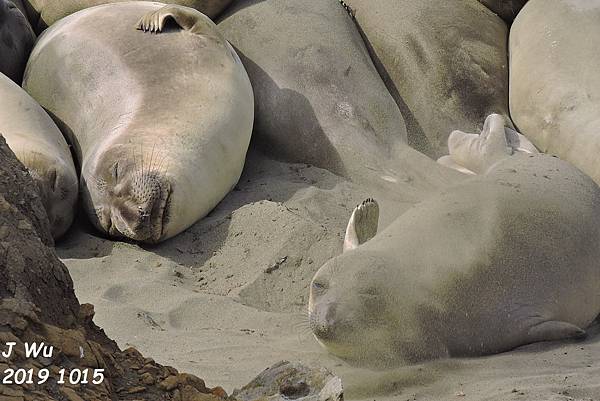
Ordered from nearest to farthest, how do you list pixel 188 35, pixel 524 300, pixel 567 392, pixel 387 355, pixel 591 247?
pixel 567 392
pixel 387 355
pixel 524 300
pixel 591 247
pixel 188 35

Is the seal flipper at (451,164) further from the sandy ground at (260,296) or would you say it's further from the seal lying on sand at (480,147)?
the sandy ground at (260,296)

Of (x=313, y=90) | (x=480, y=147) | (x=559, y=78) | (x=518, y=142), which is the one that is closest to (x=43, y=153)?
(x=313, y=90)

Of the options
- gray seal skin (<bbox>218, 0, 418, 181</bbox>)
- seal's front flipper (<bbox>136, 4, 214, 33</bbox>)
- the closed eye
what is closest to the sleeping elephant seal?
gray seal skin (<bbox>218, 0, 418, 181</bbox>)

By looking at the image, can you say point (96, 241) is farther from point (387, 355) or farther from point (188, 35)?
point (387, 355)

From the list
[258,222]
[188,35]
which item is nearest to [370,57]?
[188,35]

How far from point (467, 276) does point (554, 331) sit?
14.7 inches

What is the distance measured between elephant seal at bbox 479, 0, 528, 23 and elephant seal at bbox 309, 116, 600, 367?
7.55ft

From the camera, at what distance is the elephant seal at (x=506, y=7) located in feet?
22.5

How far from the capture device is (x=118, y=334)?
4.16 m

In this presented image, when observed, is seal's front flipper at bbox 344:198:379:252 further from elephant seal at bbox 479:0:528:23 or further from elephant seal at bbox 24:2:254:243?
elephant seal at bbox 479:0:528:23

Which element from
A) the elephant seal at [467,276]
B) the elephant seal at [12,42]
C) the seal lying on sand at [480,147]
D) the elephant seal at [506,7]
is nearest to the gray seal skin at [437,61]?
the elephant seal at [506,7]

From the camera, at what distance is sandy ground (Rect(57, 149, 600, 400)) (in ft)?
12.2

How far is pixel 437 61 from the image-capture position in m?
6.48

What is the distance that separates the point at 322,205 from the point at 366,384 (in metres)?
1.85
